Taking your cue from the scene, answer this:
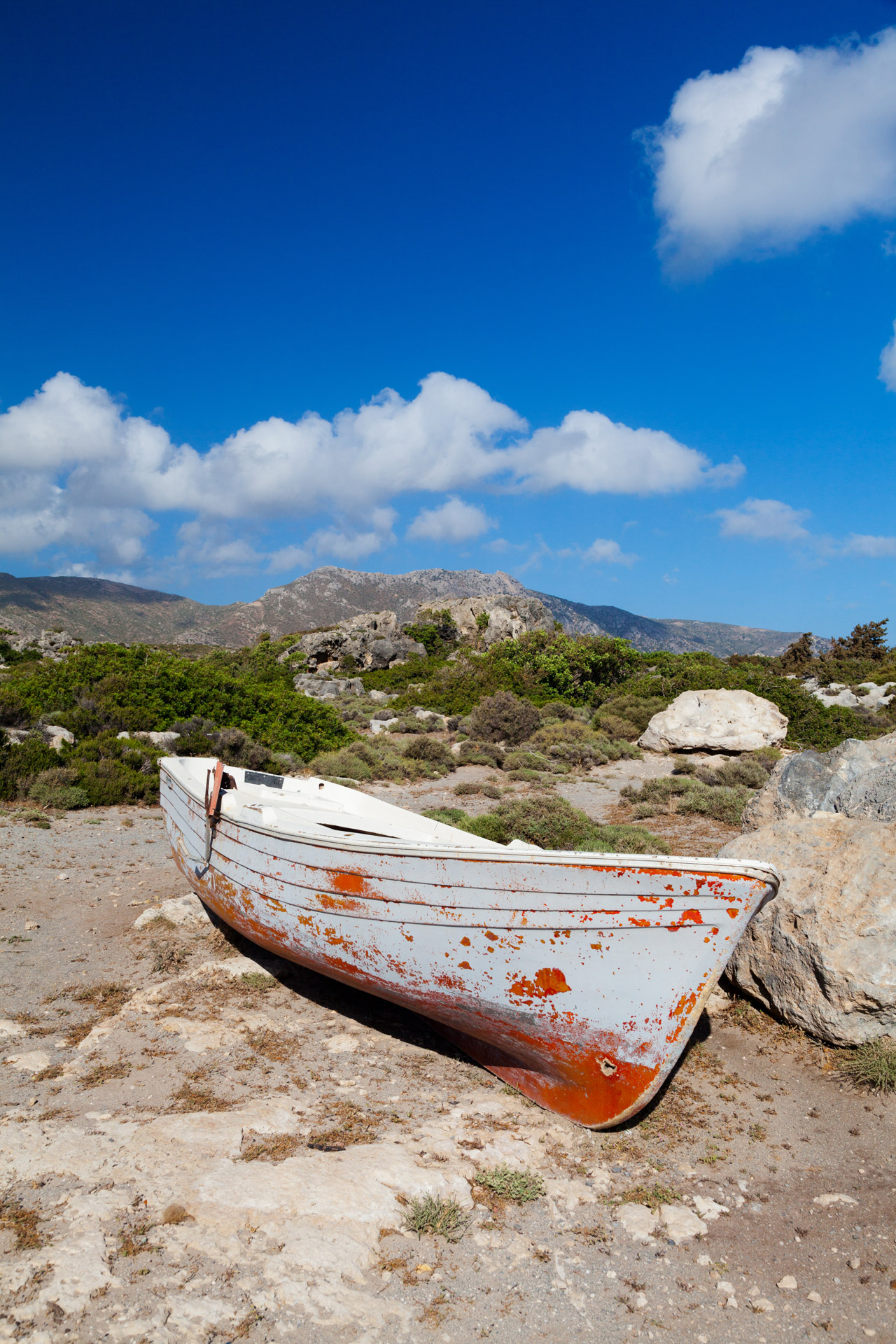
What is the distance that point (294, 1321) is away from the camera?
249 cm

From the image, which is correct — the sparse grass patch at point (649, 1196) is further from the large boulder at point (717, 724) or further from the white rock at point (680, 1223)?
the large boulder at point (717, 724)

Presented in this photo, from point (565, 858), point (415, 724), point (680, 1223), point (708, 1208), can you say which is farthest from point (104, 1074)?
point (415, 724)

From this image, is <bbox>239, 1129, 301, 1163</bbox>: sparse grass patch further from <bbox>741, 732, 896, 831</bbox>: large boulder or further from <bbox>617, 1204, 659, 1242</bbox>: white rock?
<bbox>741, 732, 896, 831</bbox>: large boulder

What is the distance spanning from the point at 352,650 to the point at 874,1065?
4087 cm

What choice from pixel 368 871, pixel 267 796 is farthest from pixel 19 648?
pixel 368 871

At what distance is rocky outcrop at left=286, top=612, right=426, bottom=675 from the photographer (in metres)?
43.4

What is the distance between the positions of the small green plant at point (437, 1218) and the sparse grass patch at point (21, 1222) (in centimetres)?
155

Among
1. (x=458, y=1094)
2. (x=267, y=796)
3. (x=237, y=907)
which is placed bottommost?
(x=458, y=1094)

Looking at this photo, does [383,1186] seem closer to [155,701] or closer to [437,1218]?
→ [437,1218]

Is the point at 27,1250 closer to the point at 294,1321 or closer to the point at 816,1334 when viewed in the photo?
the point at 294,1321

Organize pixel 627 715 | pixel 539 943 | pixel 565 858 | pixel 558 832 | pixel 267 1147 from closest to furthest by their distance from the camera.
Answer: pixel 267 1147, pixel 565 858, pixel 539 943, pixel 558 832, pixel 627 715

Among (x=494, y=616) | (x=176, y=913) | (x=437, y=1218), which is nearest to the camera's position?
(x=437, y=1218)

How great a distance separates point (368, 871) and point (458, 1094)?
1.53 m

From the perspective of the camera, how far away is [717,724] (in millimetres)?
18578
